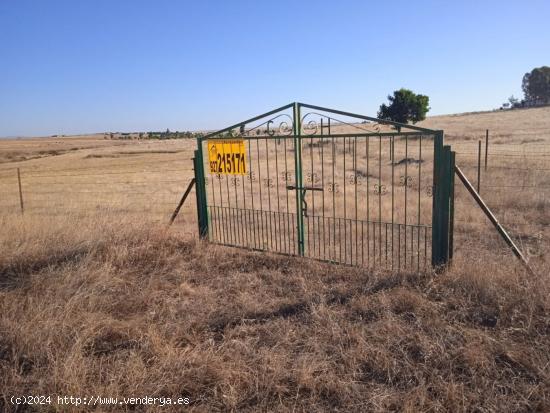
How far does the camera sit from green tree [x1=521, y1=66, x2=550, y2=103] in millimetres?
96812

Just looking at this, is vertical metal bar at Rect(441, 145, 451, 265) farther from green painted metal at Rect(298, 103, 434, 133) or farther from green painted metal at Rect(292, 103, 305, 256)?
green painted metal at Rect(292, 103, 305, 256)

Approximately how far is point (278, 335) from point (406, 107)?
181 ft

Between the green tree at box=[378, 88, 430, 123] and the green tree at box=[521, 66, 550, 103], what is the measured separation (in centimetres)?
5717

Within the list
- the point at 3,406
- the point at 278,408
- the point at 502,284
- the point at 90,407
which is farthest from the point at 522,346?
the point at 3,406

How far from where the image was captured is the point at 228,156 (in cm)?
711

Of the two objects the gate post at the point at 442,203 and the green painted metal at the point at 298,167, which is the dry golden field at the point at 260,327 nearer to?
the gate post at the point at 442,203

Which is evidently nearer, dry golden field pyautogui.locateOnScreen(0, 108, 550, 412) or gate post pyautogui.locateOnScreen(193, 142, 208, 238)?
dry golden field pyautogui.locateOnScreen(0, 108, 550, 412)

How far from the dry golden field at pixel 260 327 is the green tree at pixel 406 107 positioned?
50359 mm

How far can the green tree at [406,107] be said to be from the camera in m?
54.9

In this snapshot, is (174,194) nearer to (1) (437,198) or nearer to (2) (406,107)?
(1) (437,198)

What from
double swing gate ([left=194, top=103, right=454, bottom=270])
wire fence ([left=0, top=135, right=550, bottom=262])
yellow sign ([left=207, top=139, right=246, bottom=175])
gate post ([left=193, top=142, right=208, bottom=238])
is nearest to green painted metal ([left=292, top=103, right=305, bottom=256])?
double swing gate ([left=194, top=103, right=454, bottom=270])

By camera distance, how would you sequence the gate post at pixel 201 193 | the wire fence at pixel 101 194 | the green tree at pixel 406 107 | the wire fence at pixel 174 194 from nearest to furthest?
the gate post at pixel 201 193, the wire fence at pixel 174 194, the wire fence at pixel 101 194, the green tree at pixel 406 107

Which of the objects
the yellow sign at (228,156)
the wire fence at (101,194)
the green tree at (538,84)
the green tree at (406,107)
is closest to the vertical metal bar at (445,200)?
the yellow sign at (228,156)

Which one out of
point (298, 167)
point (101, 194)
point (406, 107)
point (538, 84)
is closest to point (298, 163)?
point (298, 167)
